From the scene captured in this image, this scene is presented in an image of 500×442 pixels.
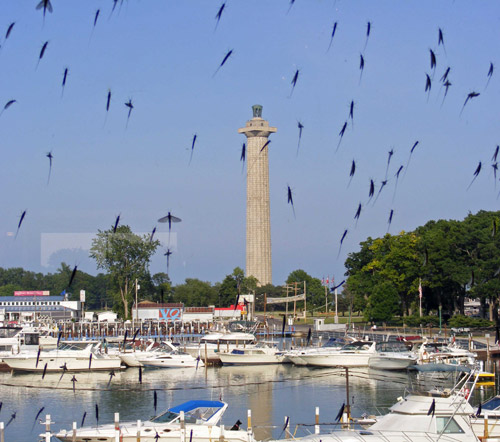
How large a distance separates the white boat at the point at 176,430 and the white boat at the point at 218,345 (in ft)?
107

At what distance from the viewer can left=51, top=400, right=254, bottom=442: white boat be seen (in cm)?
2775

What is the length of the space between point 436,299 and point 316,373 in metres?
42.4

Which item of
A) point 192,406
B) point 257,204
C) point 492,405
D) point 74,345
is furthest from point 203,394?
point 257,204

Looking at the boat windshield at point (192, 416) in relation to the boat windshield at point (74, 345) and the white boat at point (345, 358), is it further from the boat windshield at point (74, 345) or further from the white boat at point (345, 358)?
the boat windshield at point (74, 345)

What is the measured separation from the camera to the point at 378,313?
8925 centimetres

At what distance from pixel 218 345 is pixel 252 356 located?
3.61 meters

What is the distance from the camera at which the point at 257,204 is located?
170 metres

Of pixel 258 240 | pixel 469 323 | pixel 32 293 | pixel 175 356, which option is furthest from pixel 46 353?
pixel 258 240

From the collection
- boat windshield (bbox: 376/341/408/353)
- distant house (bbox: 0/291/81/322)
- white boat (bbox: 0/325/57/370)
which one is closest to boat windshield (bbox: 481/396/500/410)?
boat windshield (bbox: 376/341/408/353)

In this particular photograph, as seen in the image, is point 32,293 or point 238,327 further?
point 32,293

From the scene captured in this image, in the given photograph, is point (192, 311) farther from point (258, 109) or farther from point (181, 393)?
point (258, 109)

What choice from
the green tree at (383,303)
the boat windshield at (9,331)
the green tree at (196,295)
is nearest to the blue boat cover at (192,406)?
the boat windshield at (9,331)

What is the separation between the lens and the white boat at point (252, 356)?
61.6 metres

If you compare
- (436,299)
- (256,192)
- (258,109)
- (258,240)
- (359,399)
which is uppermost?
(258,109)
